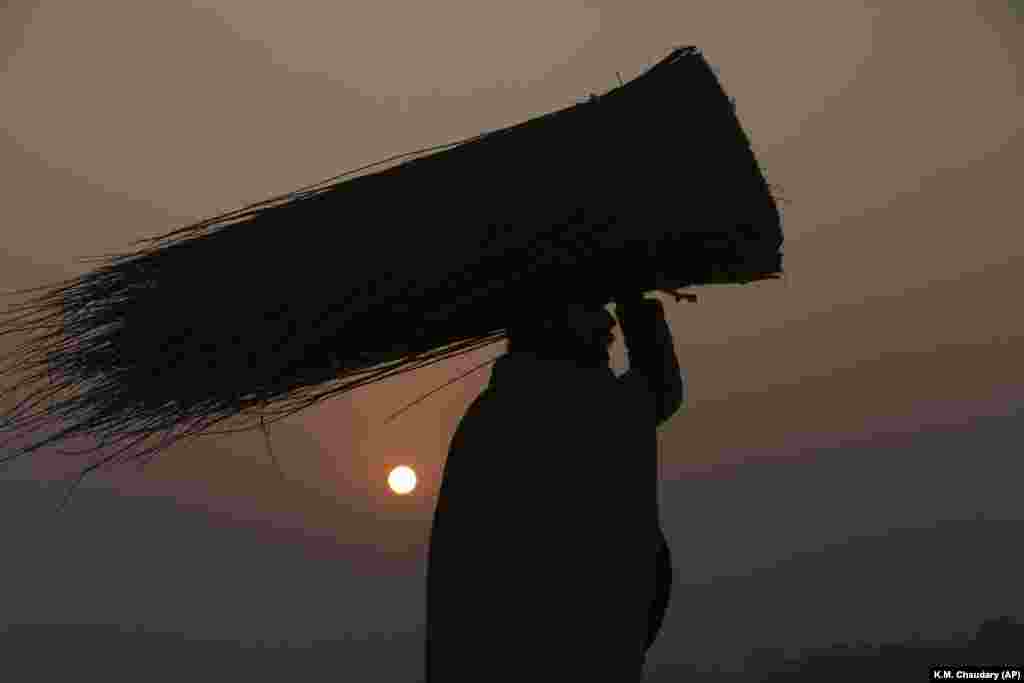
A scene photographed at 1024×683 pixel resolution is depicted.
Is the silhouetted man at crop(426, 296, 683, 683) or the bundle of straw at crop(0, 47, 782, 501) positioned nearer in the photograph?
the silhouetted man at crop(426, 296, 683, 683)

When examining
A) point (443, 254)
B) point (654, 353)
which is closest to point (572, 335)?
point (654, 353)

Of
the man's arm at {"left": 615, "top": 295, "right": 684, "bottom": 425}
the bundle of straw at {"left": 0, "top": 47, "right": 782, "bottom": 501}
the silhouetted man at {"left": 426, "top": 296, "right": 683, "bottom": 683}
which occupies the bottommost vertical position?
the silhouetted man at {"left": 426, "top": 296, "right": 683, "bottom": 683}

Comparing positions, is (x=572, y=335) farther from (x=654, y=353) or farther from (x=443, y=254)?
(x=443, y=254)

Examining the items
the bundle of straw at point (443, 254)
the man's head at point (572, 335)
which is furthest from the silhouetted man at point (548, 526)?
the bundle of straw at point (443, 254)

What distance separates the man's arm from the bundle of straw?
2.2 inches

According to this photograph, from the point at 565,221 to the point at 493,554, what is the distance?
0.52 meters

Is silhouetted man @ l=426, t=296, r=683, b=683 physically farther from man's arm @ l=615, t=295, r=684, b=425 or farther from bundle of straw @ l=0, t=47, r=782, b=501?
bundle of straw @ l=0, t=47, r=782, b=501

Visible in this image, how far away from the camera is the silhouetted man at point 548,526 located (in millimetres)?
1199

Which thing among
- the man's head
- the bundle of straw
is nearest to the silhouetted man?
the man's head

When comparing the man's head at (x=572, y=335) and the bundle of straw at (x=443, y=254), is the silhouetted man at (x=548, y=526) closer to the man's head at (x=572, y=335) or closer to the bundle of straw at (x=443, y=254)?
the man's head at (x=572, y=335)

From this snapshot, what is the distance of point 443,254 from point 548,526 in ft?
1.54

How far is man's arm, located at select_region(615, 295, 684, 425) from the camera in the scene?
132cm

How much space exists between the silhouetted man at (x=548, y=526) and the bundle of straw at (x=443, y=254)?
154 mm

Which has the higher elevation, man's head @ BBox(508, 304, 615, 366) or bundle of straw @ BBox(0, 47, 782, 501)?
bundle of straw @ BBox(0, 47, 782, 501)
